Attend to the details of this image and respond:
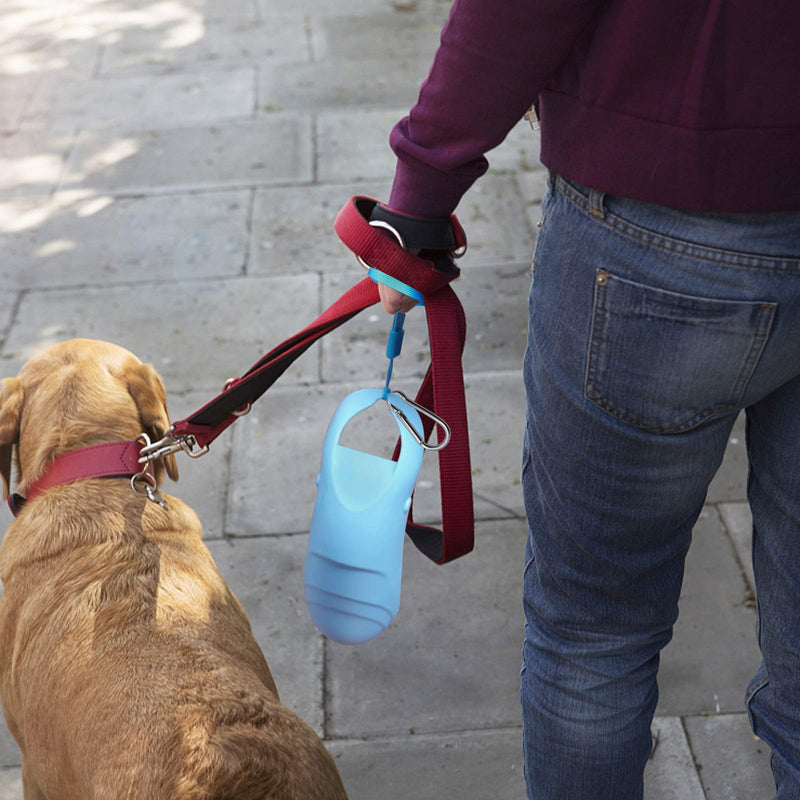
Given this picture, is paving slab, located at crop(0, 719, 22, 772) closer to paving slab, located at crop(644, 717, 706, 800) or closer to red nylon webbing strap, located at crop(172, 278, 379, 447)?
red nylon webbing strap, located at crop(172, 278, 379, 447)

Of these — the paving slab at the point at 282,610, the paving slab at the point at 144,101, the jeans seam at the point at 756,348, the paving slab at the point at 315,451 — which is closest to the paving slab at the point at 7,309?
the paving slab at the point at 315,451

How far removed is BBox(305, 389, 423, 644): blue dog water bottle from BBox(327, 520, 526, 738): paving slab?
724mm

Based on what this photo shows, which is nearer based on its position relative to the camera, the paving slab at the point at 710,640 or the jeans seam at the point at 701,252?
the jeans seam at the point at 701,252

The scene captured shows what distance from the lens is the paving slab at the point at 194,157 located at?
5.48 m

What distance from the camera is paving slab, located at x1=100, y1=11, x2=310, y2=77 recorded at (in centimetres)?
698

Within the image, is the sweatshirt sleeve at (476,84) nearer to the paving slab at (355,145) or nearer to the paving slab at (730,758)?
the paving slab at (730,758)

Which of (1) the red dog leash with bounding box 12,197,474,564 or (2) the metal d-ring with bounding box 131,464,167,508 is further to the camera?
(2) the metal d-ring with bounding box 131,464,167,508

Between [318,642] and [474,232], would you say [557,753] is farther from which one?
[474,232]

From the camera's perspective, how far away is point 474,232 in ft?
16.2

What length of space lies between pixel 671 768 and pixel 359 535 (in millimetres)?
1167

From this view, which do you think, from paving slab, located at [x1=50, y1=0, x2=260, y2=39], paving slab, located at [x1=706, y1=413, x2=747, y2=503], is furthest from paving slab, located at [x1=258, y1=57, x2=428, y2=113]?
paving slab, located at [x1=706, y1=413, x2=747, y2=503]

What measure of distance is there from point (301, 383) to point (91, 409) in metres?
1.55

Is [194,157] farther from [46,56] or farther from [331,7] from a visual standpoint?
[331,7]

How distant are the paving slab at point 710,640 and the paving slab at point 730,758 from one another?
0.15ft
